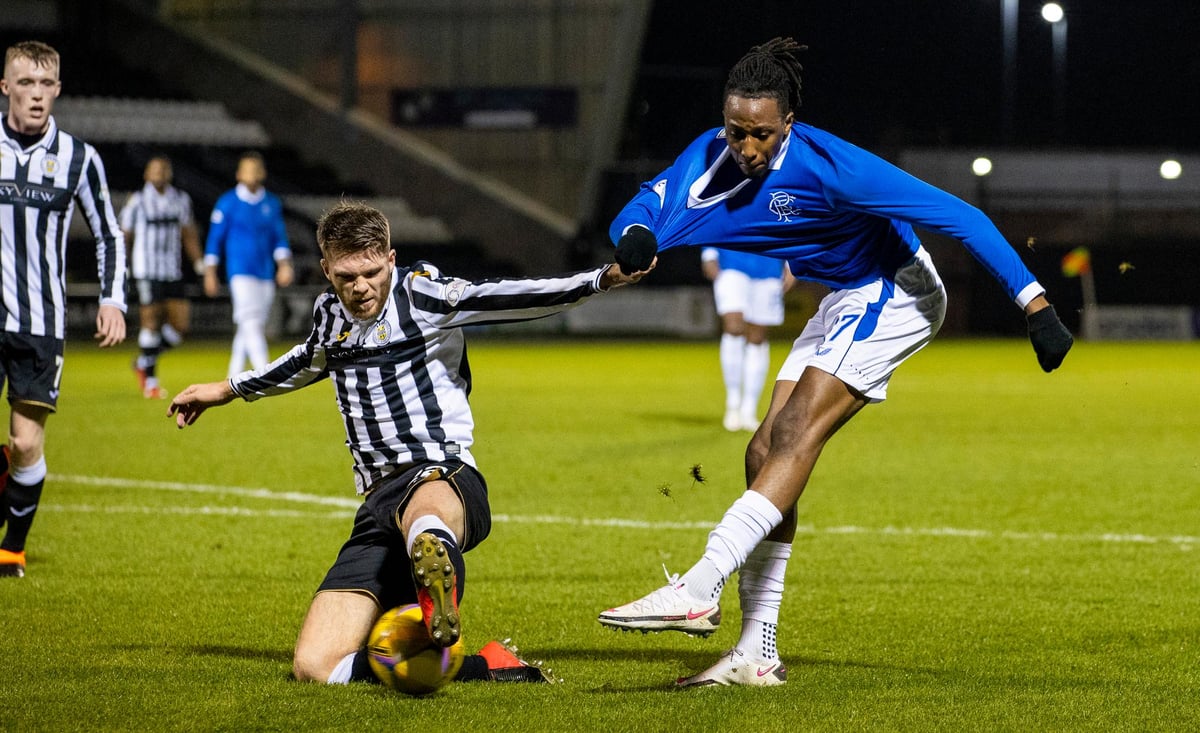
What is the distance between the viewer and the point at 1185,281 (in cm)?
3259

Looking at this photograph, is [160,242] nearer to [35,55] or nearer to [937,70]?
[35,55]

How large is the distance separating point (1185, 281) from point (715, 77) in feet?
35.7

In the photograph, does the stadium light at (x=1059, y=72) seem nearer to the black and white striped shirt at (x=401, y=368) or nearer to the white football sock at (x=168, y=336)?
the white football sock at (x=168, y=336)

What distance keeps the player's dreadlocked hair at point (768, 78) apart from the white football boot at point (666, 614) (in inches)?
54.6

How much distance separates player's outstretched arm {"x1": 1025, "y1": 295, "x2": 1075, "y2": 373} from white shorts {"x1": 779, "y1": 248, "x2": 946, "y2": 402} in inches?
14.8

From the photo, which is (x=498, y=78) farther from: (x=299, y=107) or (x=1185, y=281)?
(x=1185, y=281)

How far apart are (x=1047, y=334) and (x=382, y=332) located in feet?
6.45

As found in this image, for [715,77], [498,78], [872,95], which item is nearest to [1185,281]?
[872,95]

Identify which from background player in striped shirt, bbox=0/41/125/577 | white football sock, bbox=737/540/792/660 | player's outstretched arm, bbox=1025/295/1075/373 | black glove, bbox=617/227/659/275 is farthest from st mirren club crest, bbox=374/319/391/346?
background player in striped shirt, bbox=0/41/125/577

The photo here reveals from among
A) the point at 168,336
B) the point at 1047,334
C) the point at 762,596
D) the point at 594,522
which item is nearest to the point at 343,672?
the point at 762,596

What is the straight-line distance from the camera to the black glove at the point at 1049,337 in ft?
14.2

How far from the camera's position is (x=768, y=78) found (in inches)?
174

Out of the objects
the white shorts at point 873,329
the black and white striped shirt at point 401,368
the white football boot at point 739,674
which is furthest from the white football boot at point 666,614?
the black and white striped shirt at point 401,368

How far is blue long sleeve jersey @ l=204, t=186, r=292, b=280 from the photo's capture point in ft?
48.5
